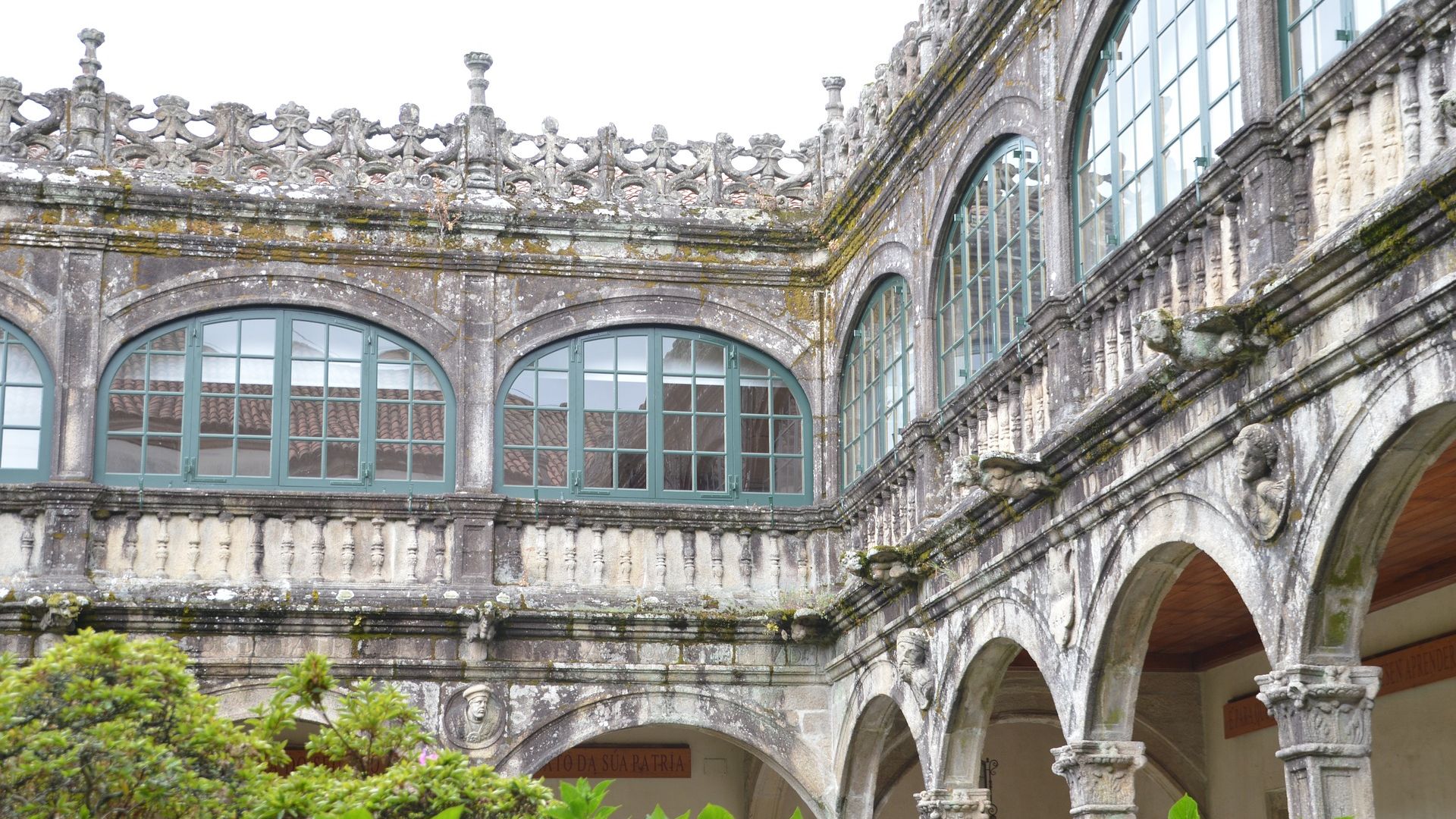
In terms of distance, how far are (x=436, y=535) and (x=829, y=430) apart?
2784mm

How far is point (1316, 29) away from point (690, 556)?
668 centimetres

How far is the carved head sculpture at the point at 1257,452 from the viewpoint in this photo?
6.95m

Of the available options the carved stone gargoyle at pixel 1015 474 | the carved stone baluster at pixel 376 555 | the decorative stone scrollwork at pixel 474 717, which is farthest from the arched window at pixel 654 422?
the carved stone gargoyle at pixel 1015 474

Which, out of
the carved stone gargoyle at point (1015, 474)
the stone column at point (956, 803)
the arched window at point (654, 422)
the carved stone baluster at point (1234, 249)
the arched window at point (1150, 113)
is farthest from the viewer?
the arched window at point (654, 422)

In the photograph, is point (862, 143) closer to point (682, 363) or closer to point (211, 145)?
point (682, 363)

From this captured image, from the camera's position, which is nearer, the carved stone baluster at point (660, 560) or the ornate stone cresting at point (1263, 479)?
the ornate stone cresting at point (1263, 479)

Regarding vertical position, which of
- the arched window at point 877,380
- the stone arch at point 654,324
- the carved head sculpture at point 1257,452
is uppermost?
the stone arch at point 654,324

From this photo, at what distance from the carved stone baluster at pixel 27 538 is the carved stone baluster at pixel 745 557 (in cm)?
447

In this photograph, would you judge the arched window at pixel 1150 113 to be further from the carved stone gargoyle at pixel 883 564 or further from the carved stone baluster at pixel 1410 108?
the carved stone gargoyle at pixel 883 564

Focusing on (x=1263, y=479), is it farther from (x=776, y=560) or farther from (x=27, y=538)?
(x=27, y=538)

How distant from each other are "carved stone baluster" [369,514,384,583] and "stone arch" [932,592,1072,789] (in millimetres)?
3896

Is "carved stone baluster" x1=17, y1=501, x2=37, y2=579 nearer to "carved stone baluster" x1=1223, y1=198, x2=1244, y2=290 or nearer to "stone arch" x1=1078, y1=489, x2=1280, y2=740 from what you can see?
"stone arch" x1=1078, y1=489, x2=1280, y2=740

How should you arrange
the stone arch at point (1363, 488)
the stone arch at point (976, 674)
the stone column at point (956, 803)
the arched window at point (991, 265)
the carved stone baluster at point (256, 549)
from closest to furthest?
1. the stone arch at point (1363, 488)
2. the stone arch at point (976, 674)
3. the arched window at point (991, 265)
4. the stone column at point (956, 803)
5. the carved stone baluster at point (256, 549)

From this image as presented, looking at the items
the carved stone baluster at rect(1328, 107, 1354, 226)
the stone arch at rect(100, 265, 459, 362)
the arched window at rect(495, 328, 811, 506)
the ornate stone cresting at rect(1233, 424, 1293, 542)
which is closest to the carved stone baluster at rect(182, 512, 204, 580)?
the stone arch at rect(100, 265, 459, 362)
